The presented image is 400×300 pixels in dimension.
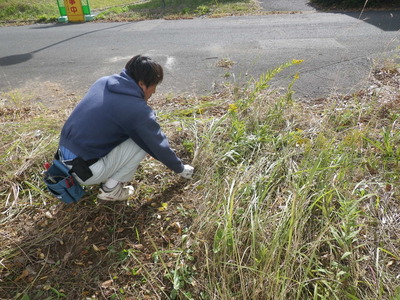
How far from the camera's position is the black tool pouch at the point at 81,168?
6.47 feet

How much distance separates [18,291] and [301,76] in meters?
4.34

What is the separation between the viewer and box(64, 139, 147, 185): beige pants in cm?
210

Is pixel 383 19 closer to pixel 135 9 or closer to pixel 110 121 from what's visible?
pixel 110 121

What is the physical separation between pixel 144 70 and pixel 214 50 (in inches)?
174

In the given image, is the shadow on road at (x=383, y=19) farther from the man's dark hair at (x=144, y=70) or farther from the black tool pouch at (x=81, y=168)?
the black tool pouch at (x=81, y=168)

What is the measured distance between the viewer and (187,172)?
2.41m

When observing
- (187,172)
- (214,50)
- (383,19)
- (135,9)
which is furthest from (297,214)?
(135,9)

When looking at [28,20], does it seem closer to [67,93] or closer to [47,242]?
[67,93]

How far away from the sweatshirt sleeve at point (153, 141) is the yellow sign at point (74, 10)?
10543 mm

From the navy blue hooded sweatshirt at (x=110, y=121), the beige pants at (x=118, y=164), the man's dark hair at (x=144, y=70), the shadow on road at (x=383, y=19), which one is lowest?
the beige pants at (x=118, y=164)

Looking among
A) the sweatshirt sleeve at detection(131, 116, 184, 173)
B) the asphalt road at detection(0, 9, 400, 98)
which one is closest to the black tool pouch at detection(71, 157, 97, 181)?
the sweatshirt sleeve at detection(131, 116, 184, 173)

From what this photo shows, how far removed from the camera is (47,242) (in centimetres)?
211

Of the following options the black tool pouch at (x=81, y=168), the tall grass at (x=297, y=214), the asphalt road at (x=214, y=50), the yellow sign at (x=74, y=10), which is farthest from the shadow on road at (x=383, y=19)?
the yellow sign at (x=74, y=10)

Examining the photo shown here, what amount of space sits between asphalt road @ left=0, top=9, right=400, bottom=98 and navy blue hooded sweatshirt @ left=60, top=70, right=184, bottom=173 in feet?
7.39
